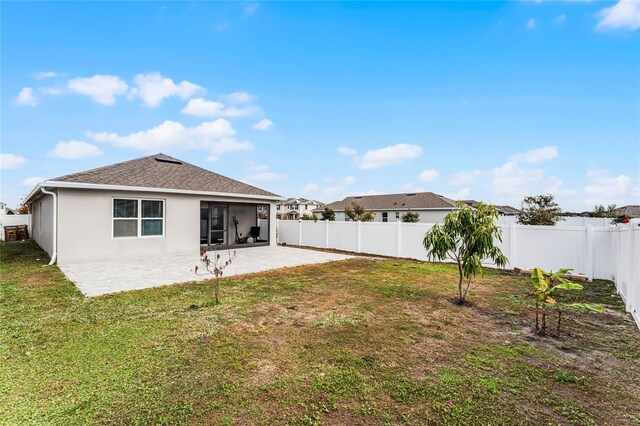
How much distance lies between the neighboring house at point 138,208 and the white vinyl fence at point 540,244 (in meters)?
3.39

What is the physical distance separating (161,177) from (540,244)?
1394cm

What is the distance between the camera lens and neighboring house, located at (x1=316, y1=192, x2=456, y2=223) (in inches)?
1319

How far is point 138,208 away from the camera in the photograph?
11.2 meters

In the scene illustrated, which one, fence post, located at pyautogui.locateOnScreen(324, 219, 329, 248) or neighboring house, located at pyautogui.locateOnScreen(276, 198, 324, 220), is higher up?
neighboring house, located at pyautogui.locateOnScreen(276, 198, 324, 220)

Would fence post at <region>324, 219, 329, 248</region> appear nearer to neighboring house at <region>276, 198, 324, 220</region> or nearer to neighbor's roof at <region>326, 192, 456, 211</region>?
neighbor's roof at <region>326, 192, 456, 211</region>

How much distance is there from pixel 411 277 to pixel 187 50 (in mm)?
12828

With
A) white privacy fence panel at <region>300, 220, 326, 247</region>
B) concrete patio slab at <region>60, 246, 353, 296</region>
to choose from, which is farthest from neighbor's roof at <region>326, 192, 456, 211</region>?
concrete patio slab at <region>60, 246, 353, 296</region>

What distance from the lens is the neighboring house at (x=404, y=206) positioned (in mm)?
33500

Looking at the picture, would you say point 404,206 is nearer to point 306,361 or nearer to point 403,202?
point 403,202

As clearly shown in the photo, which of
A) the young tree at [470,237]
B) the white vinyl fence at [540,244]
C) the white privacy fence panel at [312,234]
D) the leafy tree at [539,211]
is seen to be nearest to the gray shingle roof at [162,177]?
the white privacy fence panel at [312,234]

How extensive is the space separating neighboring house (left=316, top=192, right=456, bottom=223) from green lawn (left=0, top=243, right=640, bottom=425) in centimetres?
2820

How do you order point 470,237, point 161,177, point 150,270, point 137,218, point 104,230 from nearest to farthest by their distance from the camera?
point 470,237
point 150,270
point 104,230
point 137,218
point 161,177

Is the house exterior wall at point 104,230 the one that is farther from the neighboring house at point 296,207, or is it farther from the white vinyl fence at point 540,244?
the neighboring house at point 296,207

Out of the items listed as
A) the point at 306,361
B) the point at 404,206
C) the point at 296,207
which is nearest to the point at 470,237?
the point at 306,361
